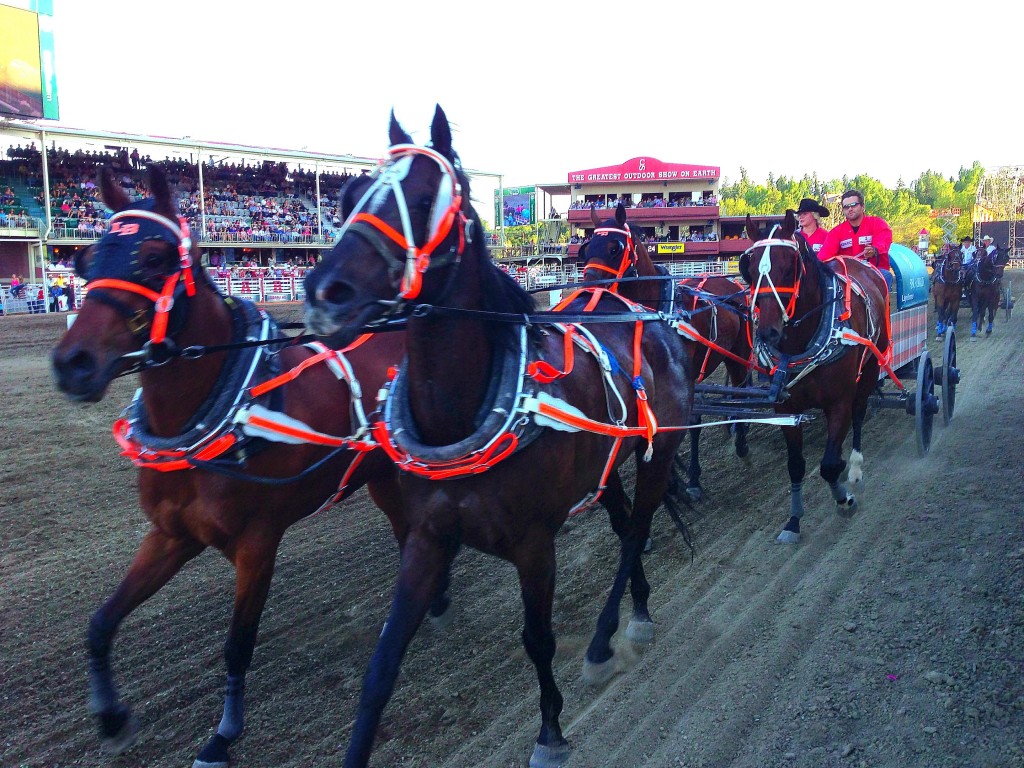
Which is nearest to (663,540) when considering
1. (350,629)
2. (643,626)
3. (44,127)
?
(643,626)

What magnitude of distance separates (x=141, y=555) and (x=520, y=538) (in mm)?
1723

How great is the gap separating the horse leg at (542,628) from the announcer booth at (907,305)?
216 inches

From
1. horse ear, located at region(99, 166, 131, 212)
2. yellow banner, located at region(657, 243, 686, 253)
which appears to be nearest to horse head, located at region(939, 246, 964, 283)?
horse ear, located at region(99, 166, 131, 212)

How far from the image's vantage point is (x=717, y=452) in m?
8.02

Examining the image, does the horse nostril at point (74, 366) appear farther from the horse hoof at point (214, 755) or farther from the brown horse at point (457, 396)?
the horse hoof at point (214, 755)

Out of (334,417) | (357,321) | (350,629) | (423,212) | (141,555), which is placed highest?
(423,212)

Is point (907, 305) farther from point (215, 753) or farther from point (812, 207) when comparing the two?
point (215, 753)

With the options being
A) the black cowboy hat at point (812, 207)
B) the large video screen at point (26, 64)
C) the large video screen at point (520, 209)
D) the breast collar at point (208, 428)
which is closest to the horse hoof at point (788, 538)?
the black cowboy hat at point (812, 207)

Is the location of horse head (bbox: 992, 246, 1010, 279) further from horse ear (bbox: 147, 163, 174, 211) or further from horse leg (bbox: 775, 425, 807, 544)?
horse ear (bbox: 147, 163, 174, 211)

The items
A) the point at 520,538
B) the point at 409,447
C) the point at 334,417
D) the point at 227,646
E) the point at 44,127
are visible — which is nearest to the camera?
the point at 409,447

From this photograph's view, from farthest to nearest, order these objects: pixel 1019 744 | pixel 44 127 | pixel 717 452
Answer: pixel 44 127 < pixel 717 452 < pixel 1019 744

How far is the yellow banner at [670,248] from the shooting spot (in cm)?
4021

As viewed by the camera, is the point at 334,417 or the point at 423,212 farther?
the point at 334,417

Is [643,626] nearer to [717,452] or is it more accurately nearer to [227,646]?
[227,646]
